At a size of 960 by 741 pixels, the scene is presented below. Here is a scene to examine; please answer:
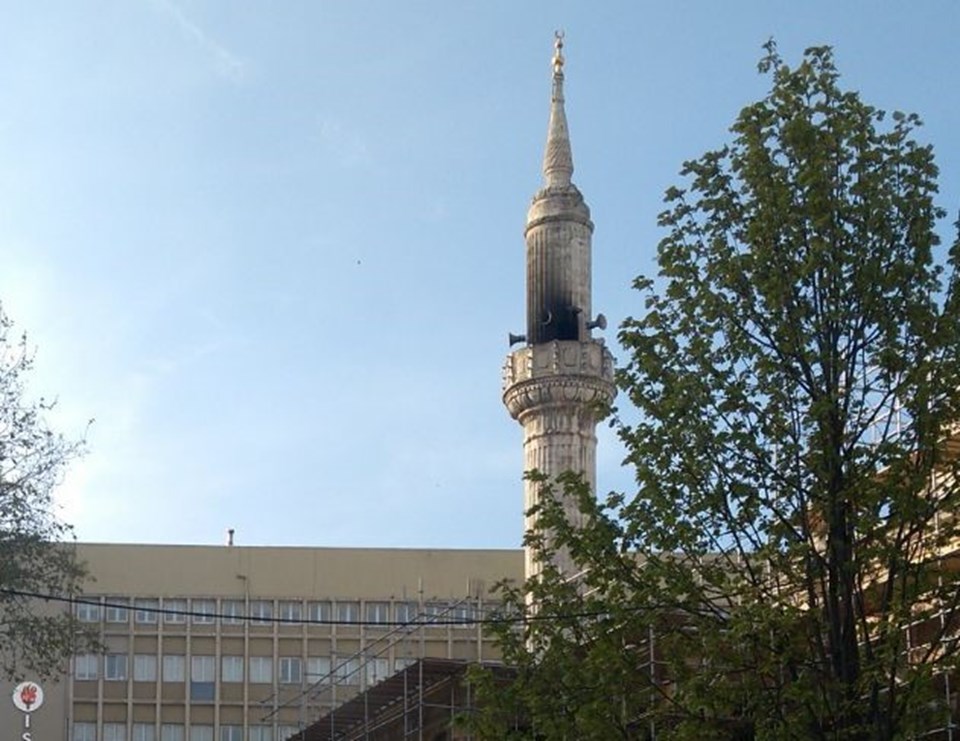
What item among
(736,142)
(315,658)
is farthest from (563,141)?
(736,142)

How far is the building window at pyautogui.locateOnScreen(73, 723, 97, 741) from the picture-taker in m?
78.1

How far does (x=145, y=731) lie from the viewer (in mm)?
78750

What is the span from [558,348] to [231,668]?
22957mm

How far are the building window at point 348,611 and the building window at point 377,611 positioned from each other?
42 cm

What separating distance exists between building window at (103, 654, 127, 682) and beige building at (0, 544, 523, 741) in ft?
0.11

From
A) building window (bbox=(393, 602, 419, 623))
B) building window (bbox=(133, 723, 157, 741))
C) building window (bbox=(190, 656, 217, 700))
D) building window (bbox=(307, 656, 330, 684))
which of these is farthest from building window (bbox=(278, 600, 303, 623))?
building window (bbox=(133, 723, 157, 741))

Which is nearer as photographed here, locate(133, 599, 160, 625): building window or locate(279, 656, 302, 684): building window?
locate(133, 599, 160, 625): building window

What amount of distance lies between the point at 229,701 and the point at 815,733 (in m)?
56.6

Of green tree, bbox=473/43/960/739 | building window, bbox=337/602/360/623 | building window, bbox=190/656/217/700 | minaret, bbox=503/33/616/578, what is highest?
minaret, bbox=503/33/616/578

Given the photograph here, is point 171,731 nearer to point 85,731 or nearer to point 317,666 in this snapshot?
point 85,731

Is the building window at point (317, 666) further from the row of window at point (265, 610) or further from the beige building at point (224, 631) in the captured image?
the row of window at point (265, 610)

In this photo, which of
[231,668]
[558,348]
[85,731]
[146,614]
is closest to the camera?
[558,348]

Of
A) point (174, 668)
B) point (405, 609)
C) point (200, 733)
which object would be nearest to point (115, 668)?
point (174, 668)

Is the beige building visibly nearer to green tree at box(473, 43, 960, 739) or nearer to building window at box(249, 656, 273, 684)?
building window at box(249, 656, 273, 684)
